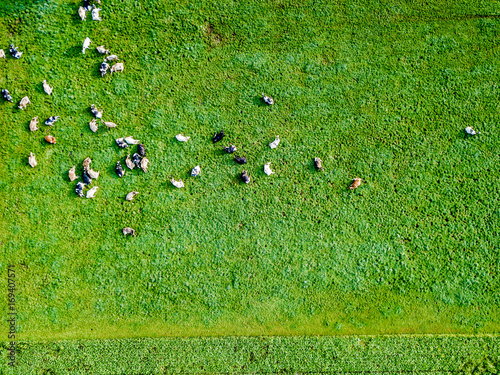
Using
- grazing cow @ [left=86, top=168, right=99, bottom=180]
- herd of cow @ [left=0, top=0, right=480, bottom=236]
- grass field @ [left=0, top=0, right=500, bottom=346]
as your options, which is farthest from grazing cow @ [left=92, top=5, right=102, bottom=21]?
grazing cow @ [left=86, top=168, right=99, bottom=180]

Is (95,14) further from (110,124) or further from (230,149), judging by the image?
(230,149)

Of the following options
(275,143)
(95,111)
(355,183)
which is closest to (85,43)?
(95,111)

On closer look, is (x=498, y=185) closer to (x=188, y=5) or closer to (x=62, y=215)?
(x=188, y=5)

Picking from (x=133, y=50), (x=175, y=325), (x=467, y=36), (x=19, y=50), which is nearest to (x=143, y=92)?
(x=133, y=50)

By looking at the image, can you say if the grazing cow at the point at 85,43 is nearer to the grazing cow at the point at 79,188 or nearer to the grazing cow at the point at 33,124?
the grazing cow at the point at 33,124

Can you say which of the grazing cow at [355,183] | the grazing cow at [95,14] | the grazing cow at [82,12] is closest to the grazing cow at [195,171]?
the grazing cow at [355,183]

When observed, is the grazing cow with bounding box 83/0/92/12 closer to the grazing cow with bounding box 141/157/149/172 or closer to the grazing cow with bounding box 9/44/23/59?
the grazing cow with bounding box 9/44/23/59

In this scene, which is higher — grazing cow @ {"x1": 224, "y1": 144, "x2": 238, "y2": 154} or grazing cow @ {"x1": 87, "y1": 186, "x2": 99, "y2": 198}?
grazing cow @ {"x1": 224, "y1": 144, "x2": 238, "y2": 154}

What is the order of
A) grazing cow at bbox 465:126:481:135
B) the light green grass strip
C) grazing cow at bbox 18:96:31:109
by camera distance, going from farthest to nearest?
grazing cow at bbox 465:126:481:135 → grazing cow at bbox 18:96:31:109 → the light green grass strip
